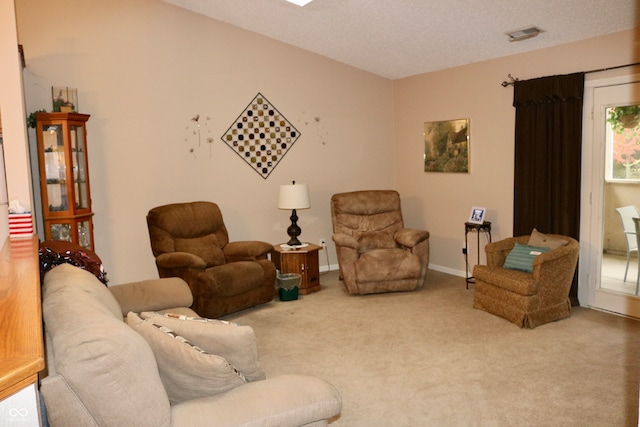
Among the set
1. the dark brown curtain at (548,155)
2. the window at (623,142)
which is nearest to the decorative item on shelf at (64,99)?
the dark brown curtain at (548,155)

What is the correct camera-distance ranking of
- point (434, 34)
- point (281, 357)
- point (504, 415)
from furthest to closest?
1. point (434, 34)
2. point (281, 357)
3. point (504, 415)

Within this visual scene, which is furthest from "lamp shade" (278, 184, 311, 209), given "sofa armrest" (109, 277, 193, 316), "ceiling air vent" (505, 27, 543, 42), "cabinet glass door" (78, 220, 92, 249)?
"ceiling air vent" (505, 27, 543, 42)

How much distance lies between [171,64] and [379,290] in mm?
3139

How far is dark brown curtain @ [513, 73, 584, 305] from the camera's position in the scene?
15.2 feet

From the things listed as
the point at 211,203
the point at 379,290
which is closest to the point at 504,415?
the point at 379,290

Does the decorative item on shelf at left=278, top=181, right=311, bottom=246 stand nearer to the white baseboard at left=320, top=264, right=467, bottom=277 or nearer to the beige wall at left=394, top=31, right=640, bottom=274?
the white baseboard at left=320, top=264, right=467, bottom=277

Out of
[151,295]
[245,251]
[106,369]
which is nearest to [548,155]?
[245,251]

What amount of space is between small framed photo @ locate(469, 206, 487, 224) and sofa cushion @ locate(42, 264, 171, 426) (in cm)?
442

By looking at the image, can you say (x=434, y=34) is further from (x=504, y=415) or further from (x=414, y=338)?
(x=504, y=415)

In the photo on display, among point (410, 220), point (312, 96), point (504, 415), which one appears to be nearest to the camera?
point (504, 415)

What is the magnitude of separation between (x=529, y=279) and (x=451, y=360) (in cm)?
108

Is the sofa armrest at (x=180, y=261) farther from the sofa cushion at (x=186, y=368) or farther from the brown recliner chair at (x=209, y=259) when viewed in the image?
the sofa cushion at (x=186, y=368)

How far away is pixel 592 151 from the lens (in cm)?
459

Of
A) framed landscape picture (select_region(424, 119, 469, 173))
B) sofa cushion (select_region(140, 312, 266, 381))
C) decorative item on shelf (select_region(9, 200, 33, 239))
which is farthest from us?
framed landscape picture (select_region(424, 119, 469, 173))
